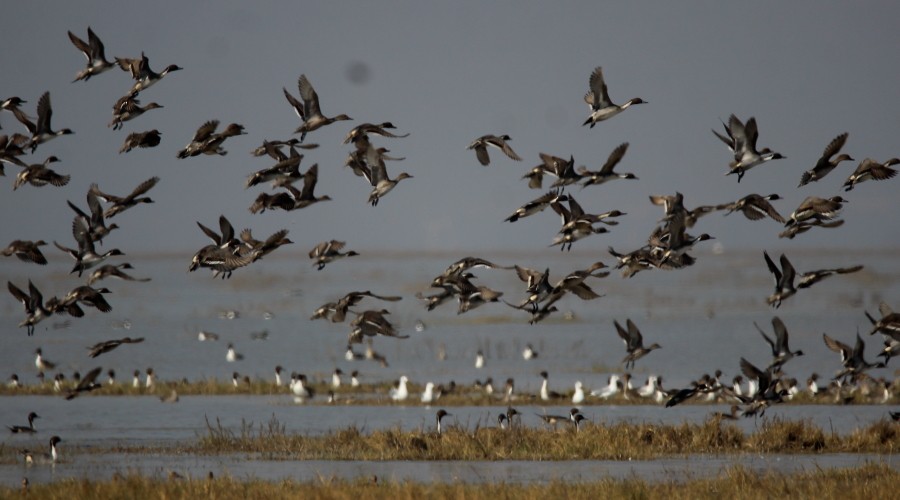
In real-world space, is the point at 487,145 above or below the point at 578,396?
above

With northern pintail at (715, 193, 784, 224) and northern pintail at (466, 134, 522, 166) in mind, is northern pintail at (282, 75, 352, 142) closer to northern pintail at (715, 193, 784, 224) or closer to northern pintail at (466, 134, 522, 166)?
northern pintail at (466, 134, 522, 166)

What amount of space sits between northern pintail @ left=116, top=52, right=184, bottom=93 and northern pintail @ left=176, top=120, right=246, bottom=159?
1.21 metres

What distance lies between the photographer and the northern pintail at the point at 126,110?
21.6 metres

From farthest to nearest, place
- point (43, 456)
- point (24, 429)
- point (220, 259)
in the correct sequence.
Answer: point (24, 429) < point (43, 456) < point (220, 259)

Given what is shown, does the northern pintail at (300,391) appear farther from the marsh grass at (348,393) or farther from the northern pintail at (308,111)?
the northern pintail at (308,111)

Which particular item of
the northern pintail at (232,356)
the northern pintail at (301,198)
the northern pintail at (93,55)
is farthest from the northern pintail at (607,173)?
the northern pintail at (232,356)

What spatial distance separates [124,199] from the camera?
2181 centimetres

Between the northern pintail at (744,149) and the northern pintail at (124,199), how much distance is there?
8.92 m

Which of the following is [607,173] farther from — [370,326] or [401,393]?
[401,393]

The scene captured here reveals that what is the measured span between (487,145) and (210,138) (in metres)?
4.53

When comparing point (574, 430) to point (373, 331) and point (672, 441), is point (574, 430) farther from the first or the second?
point (373, 331)

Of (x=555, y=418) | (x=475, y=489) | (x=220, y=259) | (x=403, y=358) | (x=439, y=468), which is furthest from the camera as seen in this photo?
(x=403, y=358)

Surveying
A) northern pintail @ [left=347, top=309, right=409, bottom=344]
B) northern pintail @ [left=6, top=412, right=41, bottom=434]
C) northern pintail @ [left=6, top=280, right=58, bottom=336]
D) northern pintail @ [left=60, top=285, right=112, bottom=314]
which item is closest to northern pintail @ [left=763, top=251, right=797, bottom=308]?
northern pintail @ [left=347, top=309, right=409, bottom=344]

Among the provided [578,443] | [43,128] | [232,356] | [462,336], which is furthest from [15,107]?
[462,336]
